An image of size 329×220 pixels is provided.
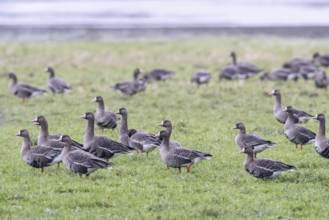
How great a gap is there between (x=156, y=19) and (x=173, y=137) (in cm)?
4889

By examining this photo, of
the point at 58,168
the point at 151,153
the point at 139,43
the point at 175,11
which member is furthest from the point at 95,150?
the point at 175,11

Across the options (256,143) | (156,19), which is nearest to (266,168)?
(256,143)

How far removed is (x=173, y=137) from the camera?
20734mm

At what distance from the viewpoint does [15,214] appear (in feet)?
42.7

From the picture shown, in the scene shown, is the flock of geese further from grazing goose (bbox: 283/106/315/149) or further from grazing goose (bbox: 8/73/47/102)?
grazing goose (bbox: 8/73/47/102)

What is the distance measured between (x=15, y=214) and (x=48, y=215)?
0.57 meters

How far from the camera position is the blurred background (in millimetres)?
57312

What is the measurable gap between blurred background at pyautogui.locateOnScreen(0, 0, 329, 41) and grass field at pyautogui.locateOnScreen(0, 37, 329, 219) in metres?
→ 14.0

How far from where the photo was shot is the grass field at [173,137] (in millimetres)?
13461

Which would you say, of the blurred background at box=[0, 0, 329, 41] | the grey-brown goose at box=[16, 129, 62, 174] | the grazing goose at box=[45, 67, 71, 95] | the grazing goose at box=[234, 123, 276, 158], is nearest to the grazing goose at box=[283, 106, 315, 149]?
the grazing goose at box=[234, 123, 276, 158]

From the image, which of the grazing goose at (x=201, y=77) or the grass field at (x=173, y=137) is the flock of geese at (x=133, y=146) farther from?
the grazing goose at (x=201, y=77)

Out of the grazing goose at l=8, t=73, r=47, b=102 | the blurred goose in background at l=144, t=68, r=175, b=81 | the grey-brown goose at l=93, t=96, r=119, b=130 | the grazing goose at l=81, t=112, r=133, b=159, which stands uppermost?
the grazing goose at l=81, t=112, r=133, b=159

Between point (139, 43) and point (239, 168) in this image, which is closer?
point (239, 168)

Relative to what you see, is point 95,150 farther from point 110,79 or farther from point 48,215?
point 110,79
